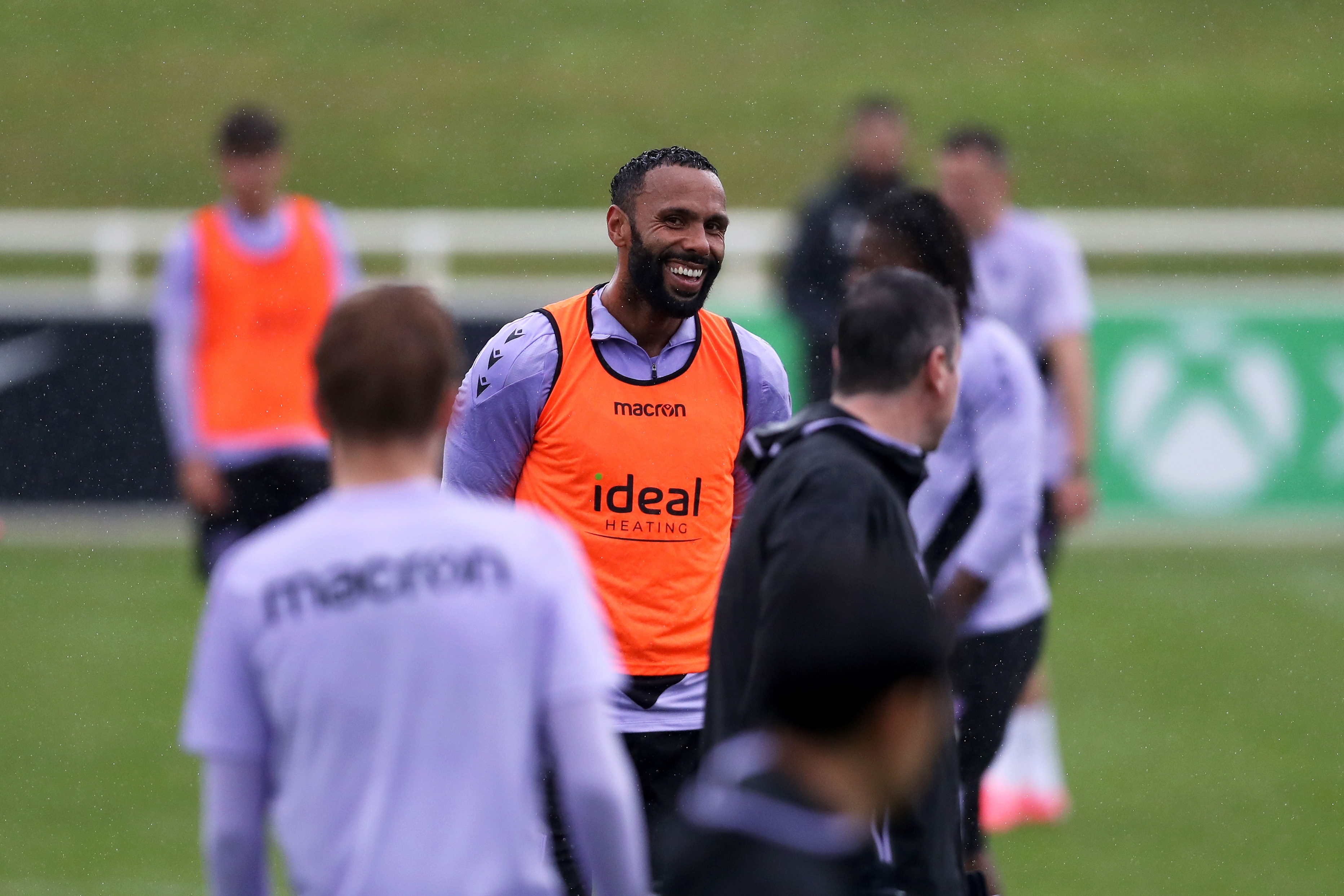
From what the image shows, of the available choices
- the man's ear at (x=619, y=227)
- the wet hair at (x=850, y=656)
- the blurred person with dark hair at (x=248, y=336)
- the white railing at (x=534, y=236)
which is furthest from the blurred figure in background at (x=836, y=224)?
the wet hair at (x=850, y=656)

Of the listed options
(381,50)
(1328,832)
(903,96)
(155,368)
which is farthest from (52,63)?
(1328,832)

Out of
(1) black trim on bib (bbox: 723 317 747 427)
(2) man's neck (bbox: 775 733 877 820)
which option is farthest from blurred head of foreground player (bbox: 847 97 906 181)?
(2) man's neck (bbox: 775 733 877 820)

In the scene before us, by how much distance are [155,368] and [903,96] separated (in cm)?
1898

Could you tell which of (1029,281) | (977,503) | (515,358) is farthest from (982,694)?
(1029,281)

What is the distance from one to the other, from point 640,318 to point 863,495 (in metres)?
1.17

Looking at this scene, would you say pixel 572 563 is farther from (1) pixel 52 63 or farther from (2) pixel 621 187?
(1) pixel 52 63

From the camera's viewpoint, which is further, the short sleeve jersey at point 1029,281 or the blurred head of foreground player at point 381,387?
the short sleeve jersey at point 1029,281

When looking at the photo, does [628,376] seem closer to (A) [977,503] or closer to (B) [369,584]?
(A) [977,503]

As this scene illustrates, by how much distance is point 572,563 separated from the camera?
8.16 feet

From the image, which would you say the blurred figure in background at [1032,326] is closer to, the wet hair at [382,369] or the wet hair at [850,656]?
the wet hair at [382,369]

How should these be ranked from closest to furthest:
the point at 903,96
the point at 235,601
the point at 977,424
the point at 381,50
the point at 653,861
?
the point at 235,601, the point at 653,861, the point at 977,424, the point at 903,96, the point at 381,50

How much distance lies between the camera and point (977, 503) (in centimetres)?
465

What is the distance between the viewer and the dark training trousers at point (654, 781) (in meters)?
3.99

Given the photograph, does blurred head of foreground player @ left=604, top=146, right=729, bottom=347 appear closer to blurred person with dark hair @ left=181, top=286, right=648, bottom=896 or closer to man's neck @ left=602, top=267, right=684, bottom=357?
man's neck @ left=602, top=267, right=684, bottom=357
